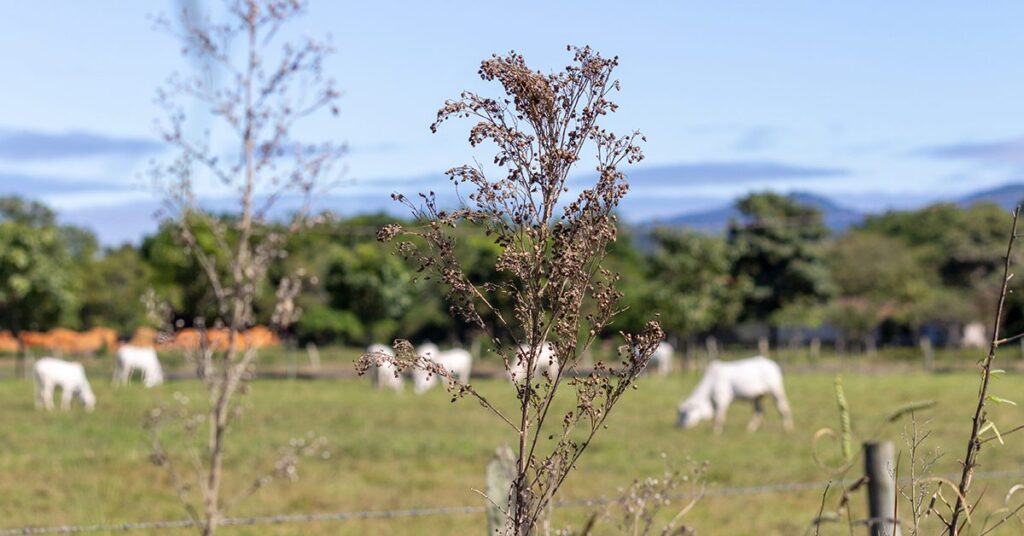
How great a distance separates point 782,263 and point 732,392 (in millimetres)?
40353

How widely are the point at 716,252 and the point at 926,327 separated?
29.1 metres

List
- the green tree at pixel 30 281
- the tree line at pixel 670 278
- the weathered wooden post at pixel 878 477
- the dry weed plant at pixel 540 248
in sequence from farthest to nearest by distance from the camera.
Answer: the tree line at pixel 670 278, the green tree at pixel 30 281, the weathered wooden post at pixel 878 477, the dry weed plant at pixel 540 248

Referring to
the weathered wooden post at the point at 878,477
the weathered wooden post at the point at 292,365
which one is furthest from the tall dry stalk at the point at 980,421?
the weathered wooden post at the point at 292,365

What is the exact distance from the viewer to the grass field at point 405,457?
11.7 meters

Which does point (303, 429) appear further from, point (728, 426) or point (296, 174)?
point (296, 174)

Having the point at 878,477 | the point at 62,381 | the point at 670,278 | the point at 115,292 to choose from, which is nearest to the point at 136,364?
the point at 62,381

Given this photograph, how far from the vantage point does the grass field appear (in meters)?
11.7

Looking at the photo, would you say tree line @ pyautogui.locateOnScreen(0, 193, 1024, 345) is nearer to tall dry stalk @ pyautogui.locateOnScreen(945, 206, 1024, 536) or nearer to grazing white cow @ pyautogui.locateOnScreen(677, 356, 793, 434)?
grazing white cow @ pyautogui.locateOnScreen(677, 356, 793, 434)

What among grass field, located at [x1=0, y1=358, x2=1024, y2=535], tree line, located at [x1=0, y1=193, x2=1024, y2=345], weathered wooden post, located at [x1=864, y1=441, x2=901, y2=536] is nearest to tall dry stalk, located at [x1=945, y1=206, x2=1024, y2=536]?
weathered wooden post, located at [x1=864, y1=441, x2=901, y2=536]

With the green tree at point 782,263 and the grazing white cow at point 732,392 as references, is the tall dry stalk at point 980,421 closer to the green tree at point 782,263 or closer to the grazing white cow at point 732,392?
the grazing white cow at point 732,392

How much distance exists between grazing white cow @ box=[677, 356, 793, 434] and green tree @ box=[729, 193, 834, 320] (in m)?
37.0

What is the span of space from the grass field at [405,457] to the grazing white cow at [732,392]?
37 centimetres

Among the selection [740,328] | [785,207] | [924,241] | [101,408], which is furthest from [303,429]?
[924,241]

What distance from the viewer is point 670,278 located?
44250 millimetres
